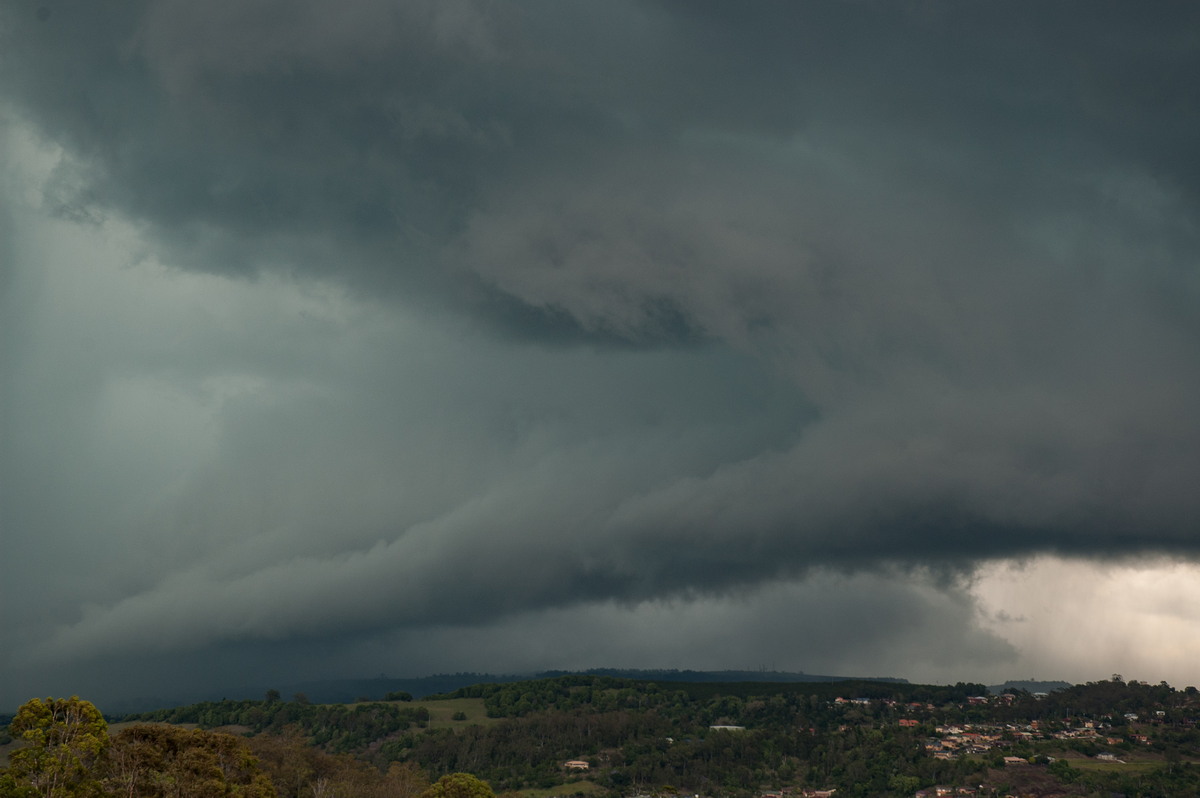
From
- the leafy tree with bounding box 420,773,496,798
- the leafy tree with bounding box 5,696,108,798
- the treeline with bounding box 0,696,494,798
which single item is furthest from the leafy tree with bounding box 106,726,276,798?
the leafy tree with bounding box 420,773,496,798

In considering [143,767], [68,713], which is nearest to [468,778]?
[143,767]

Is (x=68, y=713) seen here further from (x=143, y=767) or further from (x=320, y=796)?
(x=320, y=796)

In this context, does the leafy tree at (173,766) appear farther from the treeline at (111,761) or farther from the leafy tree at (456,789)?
the leafy tree at (456,789)

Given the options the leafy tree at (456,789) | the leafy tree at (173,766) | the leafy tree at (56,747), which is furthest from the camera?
the leafy tree at (456,789)

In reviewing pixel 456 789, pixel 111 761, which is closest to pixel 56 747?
pixel 111 761

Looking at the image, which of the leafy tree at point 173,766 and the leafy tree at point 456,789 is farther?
the leafy tree at point 456,789

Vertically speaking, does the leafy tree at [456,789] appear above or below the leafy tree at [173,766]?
below

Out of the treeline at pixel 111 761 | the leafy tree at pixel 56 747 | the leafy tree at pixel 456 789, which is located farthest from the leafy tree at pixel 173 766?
the leafy tree at pixel 456 789

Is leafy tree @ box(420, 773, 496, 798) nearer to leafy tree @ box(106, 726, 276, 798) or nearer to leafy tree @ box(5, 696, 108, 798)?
leafy tree @ box(106, 726, 276, 798)
